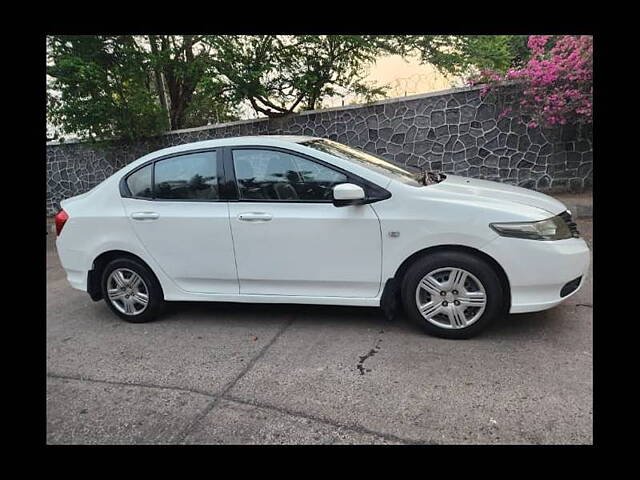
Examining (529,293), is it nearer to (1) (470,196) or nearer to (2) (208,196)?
(1) (470,196)

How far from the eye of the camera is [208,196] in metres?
3.58

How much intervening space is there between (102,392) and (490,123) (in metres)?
7.70

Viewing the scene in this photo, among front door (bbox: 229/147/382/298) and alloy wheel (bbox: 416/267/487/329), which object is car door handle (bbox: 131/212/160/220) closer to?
front door (bbox: 229/147/382/298)

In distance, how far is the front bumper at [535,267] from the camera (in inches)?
117

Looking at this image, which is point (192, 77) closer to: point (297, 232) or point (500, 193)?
point (297, 232)

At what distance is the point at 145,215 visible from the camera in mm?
3672

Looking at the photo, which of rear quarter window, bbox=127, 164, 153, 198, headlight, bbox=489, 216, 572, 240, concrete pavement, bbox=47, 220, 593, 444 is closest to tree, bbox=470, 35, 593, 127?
concrete pavement, bbox=47, 220, 593, 444

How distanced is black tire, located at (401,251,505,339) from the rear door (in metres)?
1.42

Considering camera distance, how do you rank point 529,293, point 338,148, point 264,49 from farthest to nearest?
point 264,49 < point 338,148 < point 529,293

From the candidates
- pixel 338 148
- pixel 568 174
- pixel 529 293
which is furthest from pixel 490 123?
pixel 529 293

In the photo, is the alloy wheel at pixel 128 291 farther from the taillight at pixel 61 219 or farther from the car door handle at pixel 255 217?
the car door handle at pixel 255 217

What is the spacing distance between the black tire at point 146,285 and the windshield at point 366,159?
1745 mm

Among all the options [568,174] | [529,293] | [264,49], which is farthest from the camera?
[264,49]

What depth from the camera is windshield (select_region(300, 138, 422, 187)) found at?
3.48 meters
